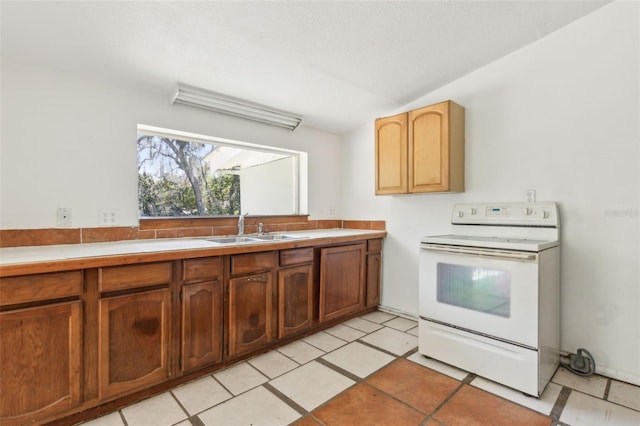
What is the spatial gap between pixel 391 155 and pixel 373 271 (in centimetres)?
126

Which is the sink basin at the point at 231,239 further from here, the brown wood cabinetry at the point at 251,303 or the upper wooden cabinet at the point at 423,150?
the upper wooden cabinet at the point at 423,150

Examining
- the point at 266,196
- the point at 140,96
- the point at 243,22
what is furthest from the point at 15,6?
the point at 266,196

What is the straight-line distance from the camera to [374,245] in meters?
3.38

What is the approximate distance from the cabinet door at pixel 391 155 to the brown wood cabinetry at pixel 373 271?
0.60 m

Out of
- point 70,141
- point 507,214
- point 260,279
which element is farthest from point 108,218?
point 507,214

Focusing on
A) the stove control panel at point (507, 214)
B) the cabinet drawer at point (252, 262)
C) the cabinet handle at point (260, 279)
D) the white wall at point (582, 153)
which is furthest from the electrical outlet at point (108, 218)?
the white wall at point (582, 153)

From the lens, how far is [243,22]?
1899 millimetres

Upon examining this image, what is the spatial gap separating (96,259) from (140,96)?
1394 millimetres

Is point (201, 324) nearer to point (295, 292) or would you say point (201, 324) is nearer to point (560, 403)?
point (295, 292)

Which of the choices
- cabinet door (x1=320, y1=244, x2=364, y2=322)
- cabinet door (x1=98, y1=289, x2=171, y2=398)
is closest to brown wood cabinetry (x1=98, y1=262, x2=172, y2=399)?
cabinet door (x1=98, y1=289, x2=171, y2=398)

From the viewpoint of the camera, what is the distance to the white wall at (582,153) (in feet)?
6.83

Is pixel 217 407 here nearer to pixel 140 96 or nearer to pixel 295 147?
pixel 140 96

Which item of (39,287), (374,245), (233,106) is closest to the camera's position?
(39,287)

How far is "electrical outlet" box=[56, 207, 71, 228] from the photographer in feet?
6.70
